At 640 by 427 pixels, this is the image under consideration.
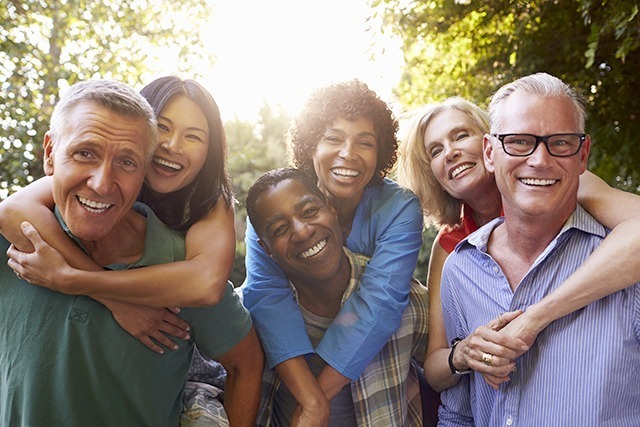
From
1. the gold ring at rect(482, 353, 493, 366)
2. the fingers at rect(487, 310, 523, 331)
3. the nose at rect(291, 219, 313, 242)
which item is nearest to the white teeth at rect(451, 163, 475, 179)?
the nose at rect(291, 219, 313, 242)

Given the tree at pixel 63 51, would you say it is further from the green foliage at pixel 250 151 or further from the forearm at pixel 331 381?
the forearm at pixel 331 381

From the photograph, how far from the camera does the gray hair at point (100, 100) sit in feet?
7.53

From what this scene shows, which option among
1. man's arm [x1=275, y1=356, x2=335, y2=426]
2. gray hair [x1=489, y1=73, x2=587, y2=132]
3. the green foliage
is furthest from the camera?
the green foliage

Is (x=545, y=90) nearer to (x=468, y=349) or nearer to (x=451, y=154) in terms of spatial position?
(x=451, y=154)

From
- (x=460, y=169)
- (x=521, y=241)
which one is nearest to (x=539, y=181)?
(x=521, y=241)

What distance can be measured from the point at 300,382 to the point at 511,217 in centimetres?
114

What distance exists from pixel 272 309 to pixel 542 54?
12.6 feet

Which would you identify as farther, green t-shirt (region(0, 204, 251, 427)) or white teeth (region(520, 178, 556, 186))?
white teeth (region(520, 178, 556, 186))

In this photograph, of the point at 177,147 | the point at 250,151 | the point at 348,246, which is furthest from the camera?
the point at 250,151

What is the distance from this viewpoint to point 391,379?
119 inches

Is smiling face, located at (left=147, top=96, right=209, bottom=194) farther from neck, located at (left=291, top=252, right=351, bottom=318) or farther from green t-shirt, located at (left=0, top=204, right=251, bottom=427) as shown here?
neck, located at (left=291, top=252, right=351, bottom=318)

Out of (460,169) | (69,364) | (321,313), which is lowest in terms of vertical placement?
(69,364)

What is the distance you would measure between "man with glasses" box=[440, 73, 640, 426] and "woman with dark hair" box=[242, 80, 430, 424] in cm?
42

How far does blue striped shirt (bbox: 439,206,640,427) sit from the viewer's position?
231 centimetres
